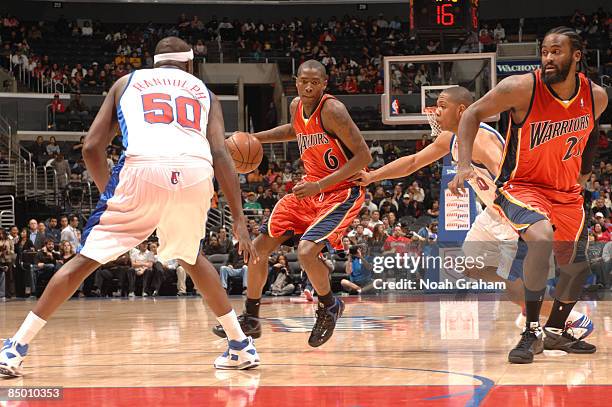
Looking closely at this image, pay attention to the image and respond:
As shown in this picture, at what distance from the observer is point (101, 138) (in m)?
4.64

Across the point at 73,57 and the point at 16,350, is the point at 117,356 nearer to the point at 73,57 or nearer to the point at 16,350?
the point at 16,350

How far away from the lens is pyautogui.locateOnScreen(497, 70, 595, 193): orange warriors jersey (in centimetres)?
515

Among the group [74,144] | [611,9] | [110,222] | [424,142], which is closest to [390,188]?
[424,142]

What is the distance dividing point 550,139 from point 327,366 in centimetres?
185

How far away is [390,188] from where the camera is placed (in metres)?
20.6

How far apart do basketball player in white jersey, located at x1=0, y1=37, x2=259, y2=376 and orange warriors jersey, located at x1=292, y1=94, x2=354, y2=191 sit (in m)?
1.43

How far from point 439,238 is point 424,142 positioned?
9404mm

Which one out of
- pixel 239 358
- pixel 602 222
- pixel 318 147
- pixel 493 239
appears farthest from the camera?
pixel 602 222

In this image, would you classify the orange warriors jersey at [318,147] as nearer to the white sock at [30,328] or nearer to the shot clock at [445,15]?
the white sock at [30,328]

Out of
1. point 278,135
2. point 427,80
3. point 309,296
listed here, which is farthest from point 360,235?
point 278,135

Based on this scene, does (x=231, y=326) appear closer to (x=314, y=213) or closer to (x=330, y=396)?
(x=330, y=396)

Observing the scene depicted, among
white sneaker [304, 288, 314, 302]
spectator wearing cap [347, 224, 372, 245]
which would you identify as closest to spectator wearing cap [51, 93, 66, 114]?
spectator wearing cap [347, 224, 372, 245]

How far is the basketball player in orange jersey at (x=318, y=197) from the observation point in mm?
5953

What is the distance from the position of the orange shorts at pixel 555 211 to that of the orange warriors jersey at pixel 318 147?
3.90 ft
